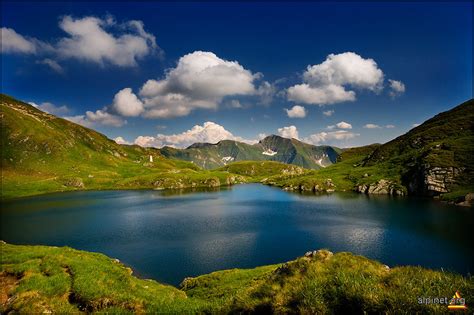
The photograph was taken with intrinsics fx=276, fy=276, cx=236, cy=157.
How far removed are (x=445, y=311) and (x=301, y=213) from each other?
398 ft

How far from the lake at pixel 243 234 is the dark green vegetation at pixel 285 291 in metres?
29.9

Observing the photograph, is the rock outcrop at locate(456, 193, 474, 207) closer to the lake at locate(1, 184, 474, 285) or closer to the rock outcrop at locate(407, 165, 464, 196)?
the lake at locate(1, 184, 474, 285)

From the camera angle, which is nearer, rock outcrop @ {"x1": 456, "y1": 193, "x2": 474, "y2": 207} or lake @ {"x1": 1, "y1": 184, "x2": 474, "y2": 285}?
lake @ {"x1": 1, "y1": 184, "x2": 474, "y2": 285}

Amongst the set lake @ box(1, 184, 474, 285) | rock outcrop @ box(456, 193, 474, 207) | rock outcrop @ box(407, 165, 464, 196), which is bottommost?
lake @ box(1, 184, 474, 285)

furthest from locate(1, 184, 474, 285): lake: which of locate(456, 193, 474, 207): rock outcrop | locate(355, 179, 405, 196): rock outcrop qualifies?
locate(355, 179, 405, 196): rock outcrop

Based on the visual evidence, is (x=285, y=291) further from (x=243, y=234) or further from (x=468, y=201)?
(x=468, y=201)

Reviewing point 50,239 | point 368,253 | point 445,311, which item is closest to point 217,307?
point 445,311

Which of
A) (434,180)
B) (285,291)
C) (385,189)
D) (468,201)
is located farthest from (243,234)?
(385,189)

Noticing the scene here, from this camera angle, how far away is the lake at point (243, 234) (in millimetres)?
63031

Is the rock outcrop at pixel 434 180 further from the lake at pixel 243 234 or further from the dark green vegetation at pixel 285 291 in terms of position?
the dark green vegetation at pixel 285 291

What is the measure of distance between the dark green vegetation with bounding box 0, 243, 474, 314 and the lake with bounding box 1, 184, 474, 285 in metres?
29.9

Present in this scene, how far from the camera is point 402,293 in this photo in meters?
9.93

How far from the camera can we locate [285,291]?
12.3 metres

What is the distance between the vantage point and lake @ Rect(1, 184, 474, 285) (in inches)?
2482
